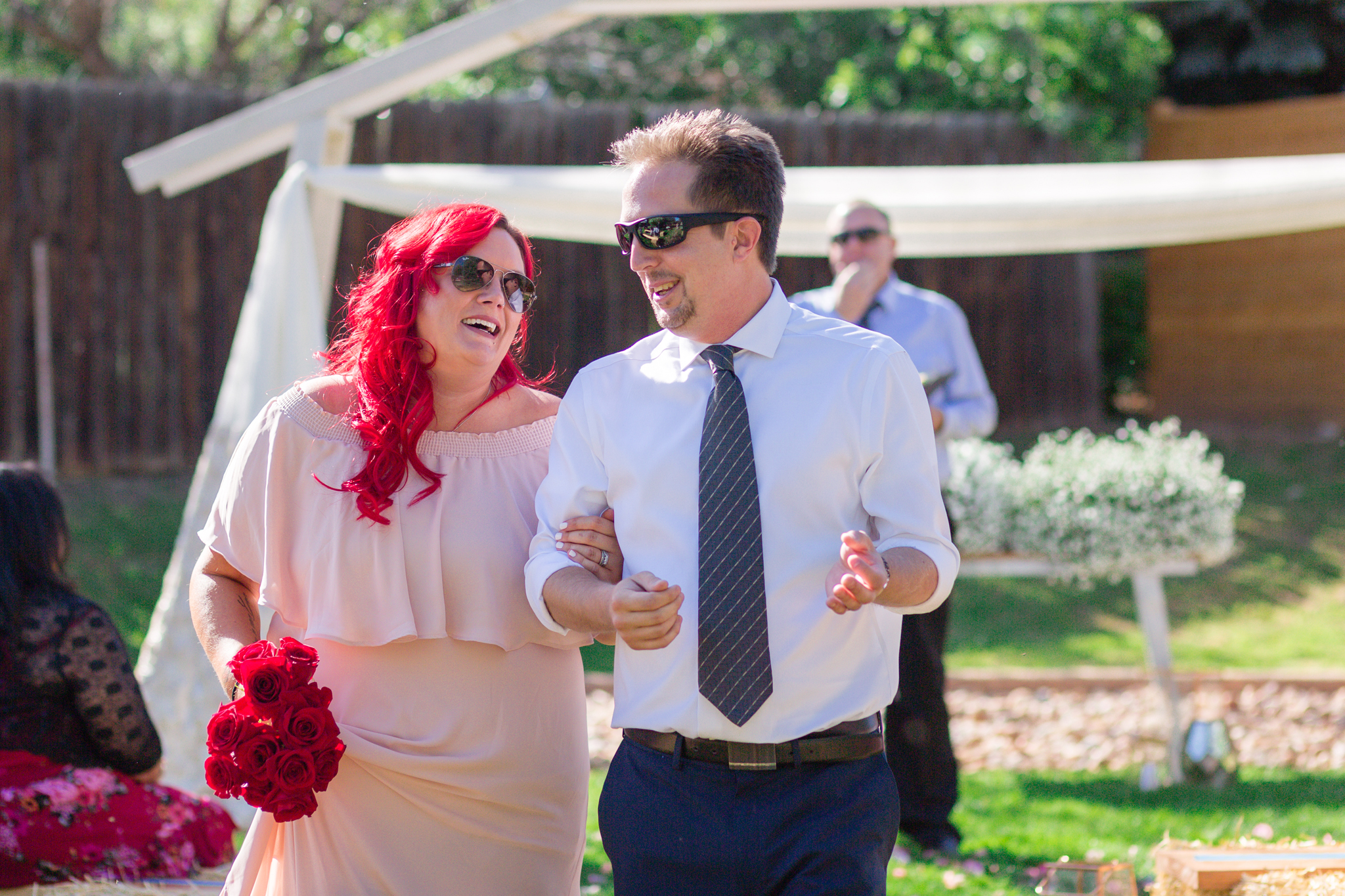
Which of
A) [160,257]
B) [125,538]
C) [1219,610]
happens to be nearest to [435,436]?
[125,538]

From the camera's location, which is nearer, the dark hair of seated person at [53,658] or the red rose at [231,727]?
the red rose at [231,727]

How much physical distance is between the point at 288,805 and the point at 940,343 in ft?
11.1

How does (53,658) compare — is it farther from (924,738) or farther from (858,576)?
(924,738)

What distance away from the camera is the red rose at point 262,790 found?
2.30 m

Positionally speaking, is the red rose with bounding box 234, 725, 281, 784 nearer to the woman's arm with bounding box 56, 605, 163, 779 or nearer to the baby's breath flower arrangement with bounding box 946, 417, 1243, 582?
the woman's arm with bounding box 56, 605, 163, 779

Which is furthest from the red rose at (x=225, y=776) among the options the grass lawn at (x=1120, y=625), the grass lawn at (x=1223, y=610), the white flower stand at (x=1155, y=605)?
the grass lawn at (x=1223, y=610)

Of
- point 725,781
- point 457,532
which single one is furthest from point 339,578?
point 725,781

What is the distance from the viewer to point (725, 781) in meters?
2.24

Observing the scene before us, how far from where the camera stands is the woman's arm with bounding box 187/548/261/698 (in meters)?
2.58

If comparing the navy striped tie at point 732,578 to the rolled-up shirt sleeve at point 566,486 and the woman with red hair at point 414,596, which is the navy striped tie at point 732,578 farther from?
the woman with red hair at point 414,596

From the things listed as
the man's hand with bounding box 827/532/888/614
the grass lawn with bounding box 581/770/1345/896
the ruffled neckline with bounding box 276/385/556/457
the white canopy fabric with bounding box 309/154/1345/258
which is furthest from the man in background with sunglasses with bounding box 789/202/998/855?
the man's hand with bounding box 827/532/888/614

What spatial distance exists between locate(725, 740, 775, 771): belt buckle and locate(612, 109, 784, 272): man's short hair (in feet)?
3.03

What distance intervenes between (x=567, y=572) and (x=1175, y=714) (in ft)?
13.9

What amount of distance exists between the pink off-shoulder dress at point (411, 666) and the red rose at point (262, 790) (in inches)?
9.4
